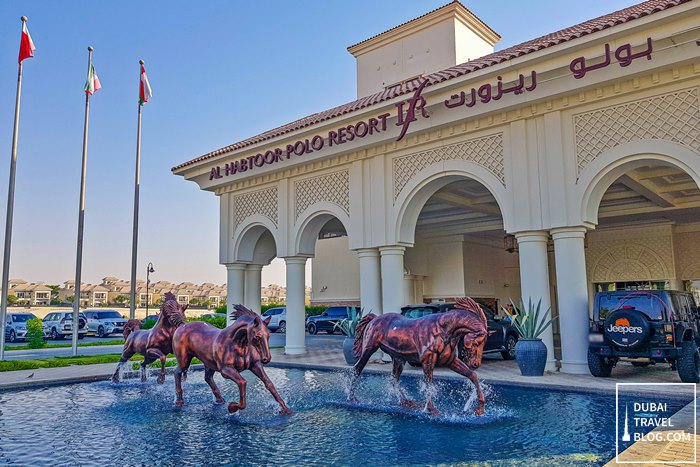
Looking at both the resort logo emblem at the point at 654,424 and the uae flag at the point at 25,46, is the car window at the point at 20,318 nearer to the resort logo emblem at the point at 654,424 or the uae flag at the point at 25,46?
the uae flag at the point at 25,46

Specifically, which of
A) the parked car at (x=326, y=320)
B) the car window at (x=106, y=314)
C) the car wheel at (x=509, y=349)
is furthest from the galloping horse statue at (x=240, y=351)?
the car window at (x=106, y=314)

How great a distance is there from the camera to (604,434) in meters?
6.11

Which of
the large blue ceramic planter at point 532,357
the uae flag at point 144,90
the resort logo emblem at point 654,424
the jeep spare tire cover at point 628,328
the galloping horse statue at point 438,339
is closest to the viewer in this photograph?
the resort logo emblem at point 654,424

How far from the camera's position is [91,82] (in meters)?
16.1

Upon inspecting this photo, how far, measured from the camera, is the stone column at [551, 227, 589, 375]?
10836mm

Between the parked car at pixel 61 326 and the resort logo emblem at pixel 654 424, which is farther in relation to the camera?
the parked car at pixel 61 326

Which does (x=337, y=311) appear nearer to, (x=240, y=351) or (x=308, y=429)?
(x=240, y=351)

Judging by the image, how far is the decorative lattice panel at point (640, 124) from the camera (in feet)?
31.9

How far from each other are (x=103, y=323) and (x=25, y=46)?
18889mm

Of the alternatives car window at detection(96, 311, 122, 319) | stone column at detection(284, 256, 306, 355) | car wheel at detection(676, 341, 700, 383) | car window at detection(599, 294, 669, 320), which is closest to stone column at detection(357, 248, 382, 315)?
stone column at detection(284, 256, 306, 355)

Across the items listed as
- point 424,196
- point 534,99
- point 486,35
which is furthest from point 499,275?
point 534,99

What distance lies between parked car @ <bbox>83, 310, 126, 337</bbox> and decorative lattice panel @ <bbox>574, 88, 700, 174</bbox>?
2657 cm

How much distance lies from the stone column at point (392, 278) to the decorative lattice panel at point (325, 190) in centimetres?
187

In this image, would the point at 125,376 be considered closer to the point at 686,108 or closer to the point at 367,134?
the point at 367,134
